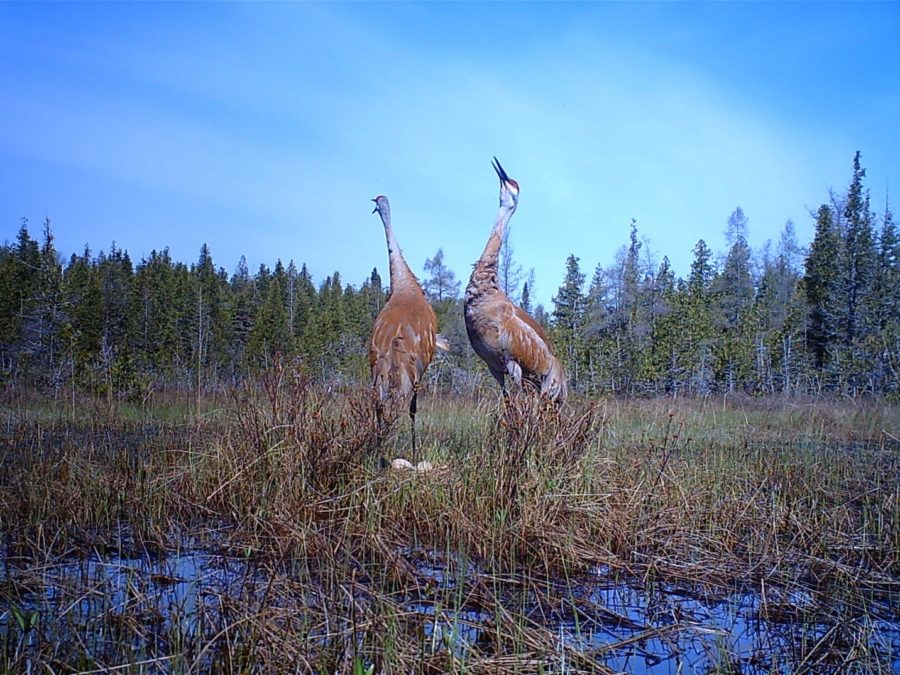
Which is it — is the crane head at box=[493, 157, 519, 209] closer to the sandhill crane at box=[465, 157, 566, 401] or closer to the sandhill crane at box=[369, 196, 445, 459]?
the sandhill crane at box=[465, 157, 566, 401]

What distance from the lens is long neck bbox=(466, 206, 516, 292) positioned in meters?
7.16

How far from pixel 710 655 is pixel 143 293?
53.6 metres

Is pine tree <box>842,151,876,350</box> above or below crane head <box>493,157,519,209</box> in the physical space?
above

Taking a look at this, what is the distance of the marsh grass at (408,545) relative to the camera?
2.58 m

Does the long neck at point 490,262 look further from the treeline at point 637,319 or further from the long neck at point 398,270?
the treeline at point 637,319

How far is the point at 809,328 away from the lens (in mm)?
41656

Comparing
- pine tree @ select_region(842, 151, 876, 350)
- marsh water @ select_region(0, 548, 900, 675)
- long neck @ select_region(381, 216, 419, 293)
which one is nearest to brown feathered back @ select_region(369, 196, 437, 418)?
long neck @ select_region(381, 216, 419, 293)

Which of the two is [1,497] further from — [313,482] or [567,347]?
[567,347]

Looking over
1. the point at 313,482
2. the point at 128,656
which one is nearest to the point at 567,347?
the point at 313,482

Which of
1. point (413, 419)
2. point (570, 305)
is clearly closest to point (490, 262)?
point (413, 419)

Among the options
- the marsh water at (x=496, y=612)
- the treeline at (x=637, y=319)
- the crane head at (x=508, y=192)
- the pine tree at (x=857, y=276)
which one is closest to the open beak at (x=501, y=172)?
the crane head at (x=508, y=192)

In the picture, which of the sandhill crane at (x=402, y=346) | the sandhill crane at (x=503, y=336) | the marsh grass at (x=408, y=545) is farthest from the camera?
the sandhill crane at (x=503, y=336)

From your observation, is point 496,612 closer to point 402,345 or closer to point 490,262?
point 402,345

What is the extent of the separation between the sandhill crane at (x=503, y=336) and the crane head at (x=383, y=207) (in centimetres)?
125
